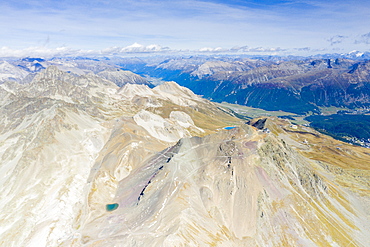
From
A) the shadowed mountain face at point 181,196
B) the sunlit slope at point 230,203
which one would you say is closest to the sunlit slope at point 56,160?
the shadowed mountain face at point 181,196

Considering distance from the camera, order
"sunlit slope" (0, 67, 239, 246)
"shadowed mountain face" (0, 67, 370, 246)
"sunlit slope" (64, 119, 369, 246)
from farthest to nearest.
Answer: "sunlit slope" (0, 67, 239, 246), "shadowed mountain face" (0, 67, 370, 246), "sunlit slope" (64, 119, 369, 246)

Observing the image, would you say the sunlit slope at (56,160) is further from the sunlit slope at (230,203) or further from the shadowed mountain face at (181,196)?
the sunlit slope at (230,203)

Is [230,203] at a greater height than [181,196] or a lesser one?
lesser

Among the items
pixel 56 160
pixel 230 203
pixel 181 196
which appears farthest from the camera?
pixel 56 160

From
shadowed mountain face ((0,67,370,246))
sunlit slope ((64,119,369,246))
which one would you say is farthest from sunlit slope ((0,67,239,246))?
sunlit slope ((64,119,369,246))

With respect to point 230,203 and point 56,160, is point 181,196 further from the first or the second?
point 56,160

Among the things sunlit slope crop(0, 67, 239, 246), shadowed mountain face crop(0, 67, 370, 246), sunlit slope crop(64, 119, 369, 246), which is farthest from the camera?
sunlit slope crop(0, 67, 239, 246)

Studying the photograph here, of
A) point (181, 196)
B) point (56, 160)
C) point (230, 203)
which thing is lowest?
point (56, 160)

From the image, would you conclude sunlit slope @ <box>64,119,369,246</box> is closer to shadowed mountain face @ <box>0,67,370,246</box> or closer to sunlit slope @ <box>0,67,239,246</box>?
shadowed mountain face @ <box>0,67,370,246</box>

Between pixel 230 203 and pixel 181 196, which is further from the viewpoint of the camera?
pixel 181 196

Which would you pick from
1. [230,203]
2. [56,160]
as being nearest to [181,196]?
[230,203]

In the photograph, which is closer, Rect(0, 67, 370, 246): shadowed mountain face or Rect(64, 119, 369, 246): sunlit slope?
Rect(64, 119, 369, 246): sunlit slope
